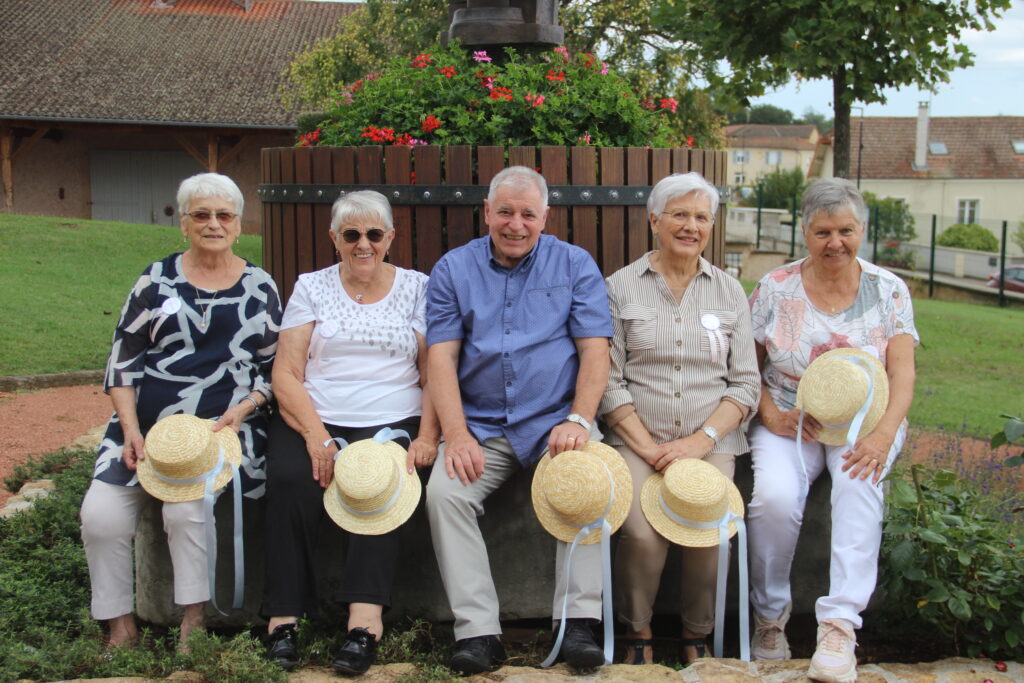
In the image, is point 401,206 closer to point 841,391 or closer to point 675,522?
point 675,522

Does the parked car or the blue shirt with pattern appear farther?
the parked car

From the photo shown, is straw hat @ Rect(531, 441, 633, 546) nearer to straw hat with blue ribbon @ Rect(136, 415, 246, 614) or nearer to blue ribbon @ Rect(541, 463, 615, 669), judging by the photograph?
blue ribbon @ Rect(541, 463, 615, 669)

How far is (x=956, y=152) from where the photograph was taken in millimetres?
42906

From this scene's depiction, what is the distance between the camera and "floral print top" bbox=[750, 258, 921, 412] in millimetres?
3590

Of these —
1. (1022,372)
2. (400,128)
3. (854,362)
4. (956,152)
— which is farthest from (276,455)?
(956,152)

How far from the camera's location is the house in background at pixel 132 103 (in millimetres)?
21688

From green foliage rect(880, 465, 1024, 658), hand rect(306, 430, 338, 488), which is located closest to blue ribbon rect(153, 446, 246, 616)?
hand rect(306, 430, 338, 488)

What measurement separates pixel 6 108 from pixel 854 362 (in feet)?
71.4

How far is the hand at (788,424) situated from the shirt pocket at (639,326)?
1.66 feet

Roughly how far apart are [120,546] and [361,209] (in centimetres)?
140

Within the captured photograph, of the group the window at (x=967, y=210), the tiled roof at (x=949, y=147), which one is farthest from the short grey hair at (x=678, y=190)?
the window at (x=967, y=210)

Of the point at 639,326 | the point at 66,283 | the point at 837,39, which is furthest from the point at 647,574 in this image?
the point at 66,283

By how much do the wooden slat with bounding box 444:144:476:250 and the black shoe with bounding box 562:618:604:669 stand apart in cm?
164

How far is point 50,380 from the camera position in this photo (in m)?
7.73
